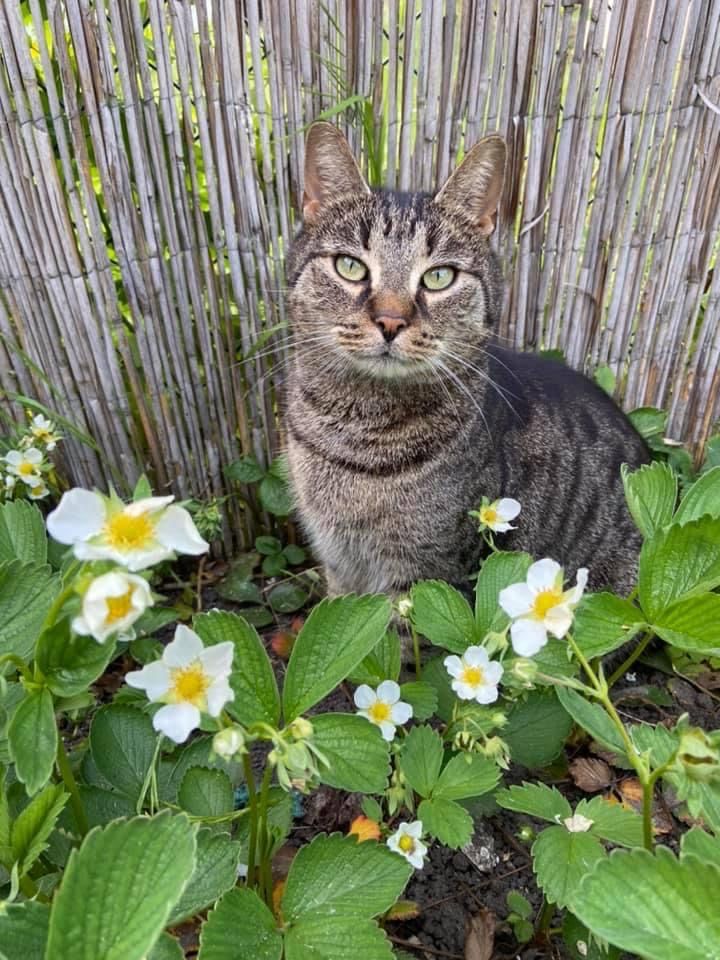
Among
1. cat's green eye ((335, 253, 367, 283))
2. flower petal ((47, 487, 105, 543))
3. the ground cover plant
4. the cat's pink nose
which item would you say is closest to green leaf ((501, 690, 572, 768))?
the ground cover plant

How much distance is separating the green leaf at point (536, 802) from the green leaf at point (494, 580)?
10.0 inches

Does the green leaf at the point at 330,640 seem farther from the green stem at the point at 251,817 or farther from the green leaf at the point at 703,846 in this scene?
the green leaf at the point at 703,846

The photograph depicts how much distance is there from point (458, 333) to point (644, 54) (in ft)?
3.59

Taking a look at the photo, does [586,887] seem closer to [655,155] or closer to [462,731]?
[462,731]

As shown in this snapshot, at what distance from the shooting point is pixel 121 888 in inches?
30.1

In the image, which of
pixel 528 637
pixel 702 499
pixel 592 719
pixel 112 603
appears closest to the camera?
pixel 112 603

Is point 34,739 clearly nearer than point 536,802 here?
Yes

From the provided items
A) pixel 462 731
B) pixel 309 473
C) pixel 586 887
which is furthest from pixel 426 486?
pixel 586 887

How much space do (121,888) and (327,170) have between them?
1.71 meters

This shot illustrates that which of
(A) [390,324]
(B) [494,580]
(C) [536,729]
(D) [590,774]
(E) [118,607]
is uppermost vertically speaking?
(E) [118,607]

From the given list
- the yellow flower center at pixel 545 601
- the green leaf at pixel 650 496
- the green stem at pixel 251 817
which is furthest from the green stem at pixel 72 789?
the green leaf at pixel 650 496

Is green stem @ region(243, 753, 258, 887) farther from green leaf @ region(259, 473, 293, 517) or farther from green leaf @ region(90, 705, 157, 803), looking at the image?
green leaf @ region(259, 473, 293, 517)

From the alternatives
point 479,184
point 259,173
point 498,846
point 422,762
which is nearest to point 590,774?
point 498,846

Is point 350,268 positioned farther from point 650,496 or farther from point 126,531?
point 126,531
